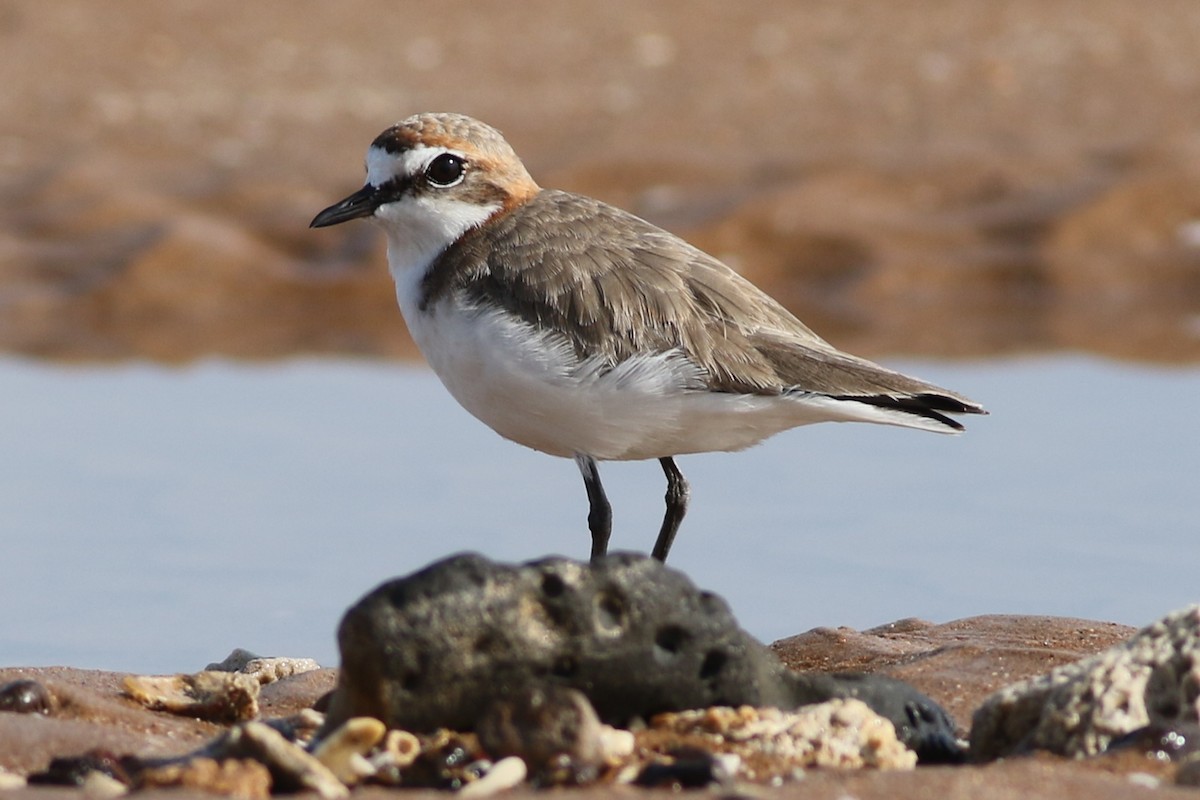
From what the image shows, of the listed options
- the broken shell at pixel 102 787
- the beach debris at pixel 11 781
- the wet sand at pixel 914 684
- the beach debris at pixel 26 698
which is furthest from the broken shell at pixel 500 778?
the beach debris at pixel 26 698

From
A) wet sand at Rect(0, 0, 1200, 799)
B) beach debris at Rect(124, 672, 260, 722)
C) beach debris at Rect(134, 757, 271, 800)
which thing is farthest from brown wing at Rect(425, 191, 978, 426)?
wet sand at Rect(0, 0, 1200, 799)

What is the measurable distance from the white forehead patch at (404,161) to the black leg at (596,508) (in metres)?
1.11

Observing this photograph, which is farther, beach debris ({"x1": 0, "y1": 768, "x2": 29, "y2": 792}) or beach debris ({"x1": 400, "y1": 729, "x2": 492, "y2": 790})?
beach debris ({"x1": 400, "y1": 729, "x2": 492, "y2": 790})

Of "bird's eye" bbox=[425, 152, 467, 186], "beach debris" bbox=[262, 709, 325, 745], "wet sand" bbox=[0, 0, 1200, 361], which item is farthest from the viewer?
"wet sand" bbox=[0, 0, 1200, 361]

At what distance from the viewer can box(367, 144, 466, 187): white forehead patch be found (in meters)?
6.28

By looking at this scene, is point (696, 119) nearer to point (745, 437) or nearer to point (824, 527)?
point (824, 527)

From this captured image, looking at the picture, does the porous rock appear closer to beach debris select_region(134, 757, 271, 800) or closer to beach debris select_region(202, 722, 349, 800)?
beach debris select_region(202, 722, 349, 800)

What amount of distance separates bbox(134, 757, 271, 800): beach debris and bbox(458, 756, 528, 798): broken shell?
0.39m

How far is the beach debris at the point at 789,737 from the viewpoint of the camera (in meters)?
4.01

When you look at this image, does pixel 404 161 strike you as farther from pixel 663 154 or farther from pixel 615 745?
pixel 663 154

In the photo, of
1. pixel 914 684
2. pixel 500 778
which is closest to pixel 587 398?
pixel 914 684

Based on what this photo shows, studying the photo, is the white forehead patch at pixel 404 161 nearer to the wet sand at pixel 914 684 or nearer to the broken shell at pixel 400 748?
the wet sand at pixel 914 684

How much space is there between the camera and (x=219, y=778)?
12.1ft

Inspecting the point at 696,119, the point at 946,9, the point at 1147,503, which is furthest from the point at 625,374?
the point at 946,9
